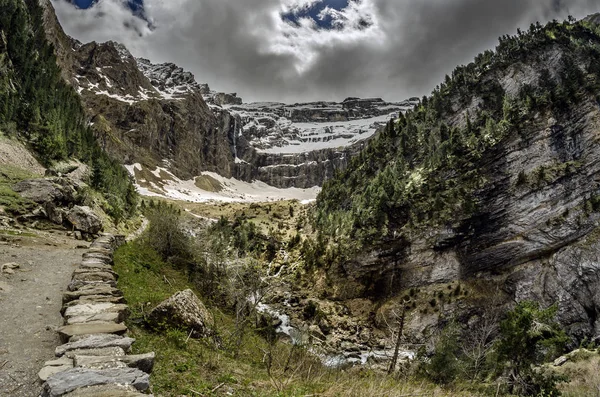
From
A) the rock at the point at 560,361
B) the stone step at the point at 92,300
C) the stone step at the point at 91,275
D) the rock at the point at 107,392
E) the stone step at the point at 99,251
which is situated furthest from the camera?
the rock at the point at 560,361

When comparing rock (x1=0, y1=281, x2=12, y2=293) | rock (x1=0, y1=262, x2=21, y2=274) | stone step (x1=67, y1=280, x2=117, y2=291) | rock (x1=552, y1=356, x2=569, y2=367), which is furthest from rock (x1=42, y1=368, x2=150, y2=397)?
rock (x1=552, y1=356, x2=569, y2=367)

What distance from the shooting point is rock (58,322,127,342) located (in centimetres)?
587

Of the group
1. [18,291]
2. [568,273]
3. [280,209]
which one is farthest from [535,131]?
[280,209]

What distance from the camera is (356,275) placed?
45.8 metres

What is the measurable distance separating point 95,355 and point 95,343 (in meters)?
0.44

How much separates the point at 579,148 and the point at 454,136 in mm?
16297

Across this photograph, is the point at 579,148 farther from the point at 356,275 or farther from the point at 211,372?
the point at 211,372

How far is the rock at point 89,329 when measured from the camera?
19.3ft

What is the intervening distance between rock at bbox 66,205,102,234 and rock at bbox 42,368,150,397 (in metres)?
17.5

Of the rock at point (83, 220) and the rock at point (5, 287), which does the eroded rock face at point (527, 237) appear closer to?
the rock at point (83, 220)

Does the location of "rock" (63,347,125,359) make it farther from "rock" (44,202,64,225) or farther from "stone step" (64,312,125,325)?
"rock" (44,202,64,225)

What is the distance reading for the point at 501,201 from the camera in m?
43.7

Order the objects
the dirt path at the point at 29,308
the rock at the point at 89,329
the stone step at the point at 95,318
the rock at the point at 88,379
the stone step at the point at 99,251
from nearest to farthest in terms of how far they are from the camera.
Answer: the rock at the point at 88,379 < the dirt path at the point at 29,308 < the rock at the point at 89,329 < the stone step at the point at 95,318 < the stone step at the point at 99,251

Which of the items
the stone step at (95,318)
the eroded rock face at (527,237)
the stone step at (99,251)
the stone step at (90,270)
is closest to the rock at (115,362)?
the stone step at (95,318)
